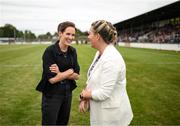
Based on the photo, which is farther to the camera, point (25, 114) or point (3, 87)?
point (3, 87)

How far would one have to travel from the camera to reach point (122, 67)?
3570mm

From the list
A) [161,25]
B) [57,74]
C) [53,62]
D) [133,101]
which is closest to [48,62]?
[53,62]

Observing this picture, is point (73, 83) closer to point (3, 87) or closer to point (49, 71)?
point (49, 71)

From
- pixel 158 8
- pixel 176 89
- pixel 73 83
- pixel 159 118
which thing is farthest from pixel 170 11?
Result: pixel 73 83

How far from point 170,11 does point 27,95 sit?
41132 millimetres

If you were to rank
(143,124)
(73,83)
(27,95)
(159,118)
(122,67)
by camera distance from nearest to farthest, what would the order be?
1. (122,67)
2. (73,83)
3. (143,124)
4. (159,118)
5. (27,95)

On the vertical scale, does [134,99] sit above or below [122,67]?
below

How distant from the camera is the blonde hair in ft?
11.7

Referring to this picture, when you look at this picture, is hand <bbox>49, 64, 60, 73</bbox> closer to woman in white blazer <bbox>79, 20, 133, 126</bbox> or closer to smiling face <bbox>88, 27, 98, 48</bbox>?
woman in white blazer <bbox>79, 20, 133, 126</bbox>

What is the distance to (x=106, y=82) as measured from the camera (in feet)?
11.4

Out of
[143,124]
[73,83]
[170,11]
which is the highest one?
[170,11]

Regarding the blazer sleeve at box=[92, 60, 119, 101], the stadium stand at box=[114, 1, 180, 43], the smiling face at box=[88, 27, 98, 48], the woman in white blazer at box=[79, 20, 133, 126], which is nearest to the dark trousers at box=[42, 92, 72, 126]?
the woman in white blazer at box=[79, 20, 133, 126]

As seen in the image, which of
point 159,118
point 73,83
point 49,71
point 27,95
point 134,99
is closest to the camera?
point 49,71

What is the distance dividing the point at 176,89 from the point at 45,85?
7.67 metres
